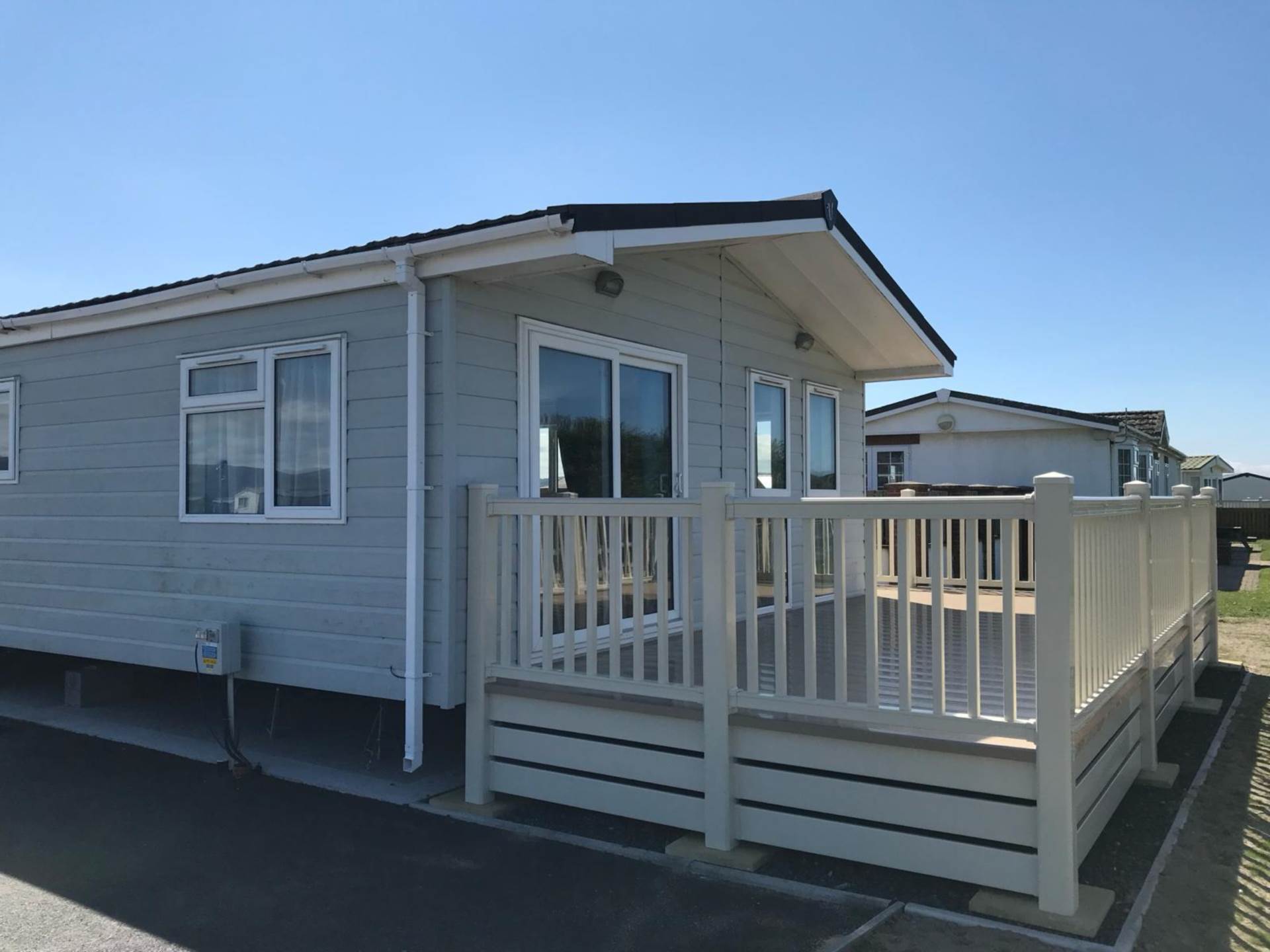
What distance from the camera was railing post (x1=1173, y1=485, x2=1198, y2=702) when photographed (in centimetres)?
612

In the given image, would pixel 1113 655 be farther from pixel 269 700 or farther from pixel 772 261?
pixel 269 700

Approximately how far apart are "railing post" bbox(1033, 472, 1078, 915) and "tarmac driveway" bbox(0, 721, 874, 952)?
0.65 m

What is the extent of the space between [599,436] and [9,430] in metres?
4.59

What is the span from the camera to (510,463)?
462cm

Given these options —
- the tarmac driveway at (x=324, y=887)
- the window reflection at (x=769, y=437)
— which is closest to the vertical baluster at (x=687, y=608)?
the tarmac driveway at (x=324, y=887)

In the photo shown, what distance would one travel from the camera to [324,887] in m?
3.38

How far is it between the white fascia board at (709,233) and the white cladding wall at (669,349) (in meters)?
0.77

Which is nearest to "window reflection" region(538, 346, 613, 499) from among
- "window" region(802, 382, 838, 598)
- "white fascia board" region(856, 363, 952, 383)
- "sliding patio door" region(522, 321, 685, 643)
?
"sliding patio door" region(522, 321, 685, 643)

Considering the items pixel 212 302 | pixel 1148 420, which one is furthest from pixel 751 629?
pixel 1148 420

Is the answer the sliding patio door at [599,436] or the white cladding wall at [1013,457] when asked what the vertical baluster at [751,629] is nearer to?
the sliding patio door at [599,436]

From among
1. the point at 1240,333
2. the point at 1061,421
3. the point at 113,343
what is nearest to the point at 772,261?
the point at 113,343

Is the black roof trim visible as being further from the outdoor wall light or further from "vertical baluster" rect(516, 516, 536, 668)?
"vertical baluster" rect(516, 516, 536, 668)

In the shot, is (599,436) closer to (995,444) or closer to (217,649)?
(217,649)

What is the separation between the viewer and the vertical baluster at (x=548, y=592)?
3955 mm
